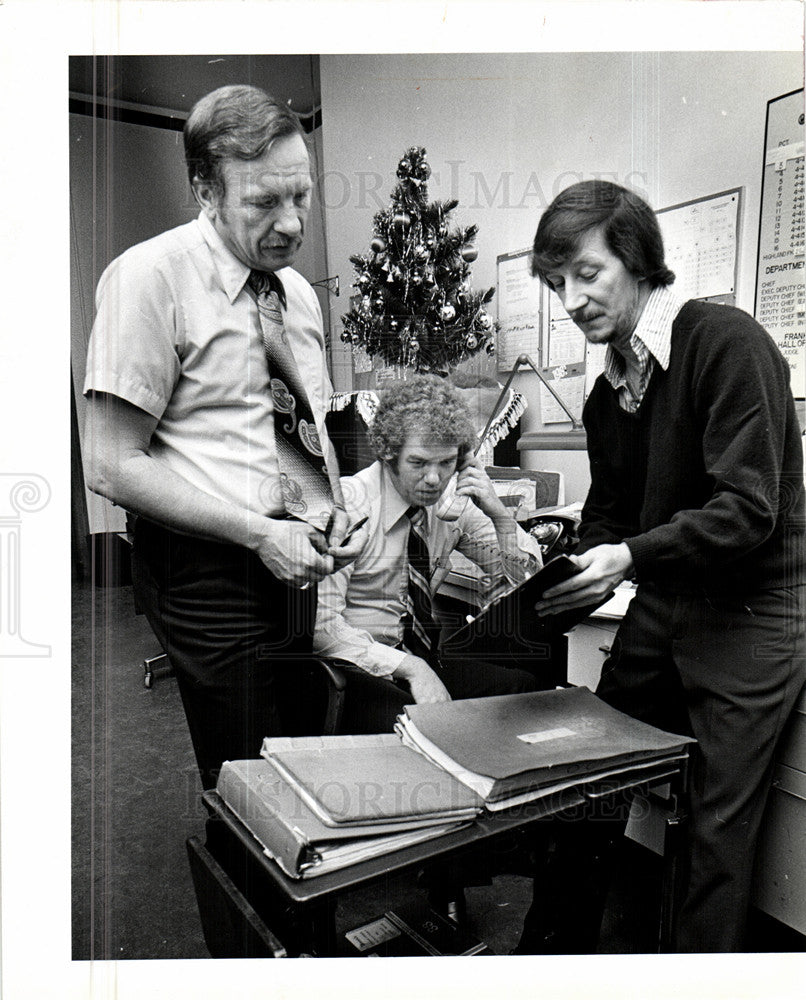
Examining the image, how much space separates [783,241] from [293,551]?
0.89 meters

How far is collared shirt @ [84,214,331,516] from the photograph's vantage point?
1072mm

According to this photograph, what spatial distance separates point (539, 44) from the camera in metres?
1.11

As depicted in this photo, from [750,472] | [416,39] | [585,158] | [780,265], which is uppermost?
[416,39]

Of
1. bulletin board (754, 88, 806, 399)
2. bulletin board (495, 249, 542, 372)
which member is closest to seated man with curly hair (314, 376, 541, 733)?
bulletin board (495, 249, 542, 372)

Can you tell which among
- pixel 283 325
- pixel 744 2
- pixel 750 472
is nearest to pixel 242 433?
pixel 283 325

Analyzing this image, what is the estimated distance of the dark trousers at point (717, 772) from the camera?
3.88 ft

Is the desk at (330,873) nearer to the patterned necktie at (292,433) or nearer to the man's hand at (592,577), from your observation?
the man's hand at (592,577)

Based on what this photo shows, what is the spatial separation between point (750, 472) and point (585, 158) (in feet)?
1.74

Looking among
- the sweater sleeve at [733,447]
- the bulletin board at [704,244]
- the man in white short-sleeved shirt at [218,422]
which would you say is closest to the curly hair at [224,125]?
the man in white short-sleeved shirt at [218,422]

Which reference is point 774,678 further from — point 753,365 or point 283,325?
point 283,325

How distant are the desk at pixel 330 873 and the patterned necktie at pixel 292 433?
43 centimetres

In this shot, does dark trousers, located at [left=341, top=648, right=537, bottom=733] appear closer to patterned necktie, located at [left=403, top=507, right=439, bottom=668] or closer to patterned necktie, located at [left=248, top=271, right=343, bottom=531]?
patterned necktie, located at [left=403, top=507, right=439, bottom=668]

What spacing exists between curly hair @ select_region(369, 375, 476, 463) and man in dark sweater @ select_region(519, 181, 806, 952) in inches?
Answer: 8.8

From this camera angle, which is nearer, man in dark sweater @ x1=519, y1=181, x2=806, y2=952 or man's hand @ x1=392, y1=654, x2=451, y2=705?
man in dark sweater @ x1=519, y1=181, x2=806, y2=952
